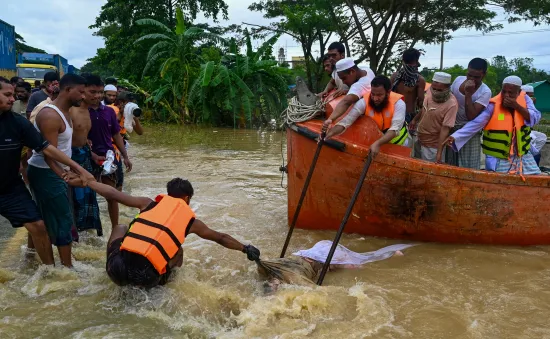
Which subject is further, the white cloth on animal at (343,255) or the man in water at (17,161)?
the white cloth on animal at (343,255)

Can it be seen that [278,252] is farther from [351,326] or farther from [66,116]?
[66,116]

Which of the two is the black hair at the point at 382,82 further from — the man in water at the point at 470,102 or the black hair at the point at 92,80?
the black hair at the point at 92,80

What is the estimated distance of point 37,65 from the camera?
2164 cm

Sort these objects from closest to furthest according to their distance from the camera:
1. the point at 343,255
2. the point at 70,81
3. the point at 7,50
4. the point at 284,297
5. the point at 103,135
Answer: the point at 284,297, the point at 70,81, the point at 343,255, the point at 103,135, the point at 7,50

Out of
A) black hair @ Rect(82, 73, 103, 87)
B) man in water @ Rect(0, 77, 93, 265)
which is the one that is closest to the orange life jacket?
man in water @ Rect(0, 77, 93, 265)

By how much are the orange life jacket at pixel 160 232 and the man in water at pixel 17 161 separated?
0.75 meters

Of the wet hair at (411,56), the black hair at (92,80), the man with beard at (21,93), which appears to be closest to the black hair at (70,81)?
the black hair at (92,80)

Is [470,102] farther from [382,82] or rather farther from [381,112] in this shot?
[382,82]

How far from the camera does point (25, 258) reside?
4250mm

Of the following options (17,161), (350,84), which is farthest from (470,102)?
(17,161)

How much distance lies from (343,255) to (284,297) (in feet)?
3.40

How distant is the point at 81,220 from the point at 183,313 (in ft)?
5.94

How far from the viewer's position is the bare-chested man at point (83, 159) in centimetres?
422

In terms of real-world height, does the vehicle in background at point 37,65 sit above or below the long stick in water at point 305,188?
above
